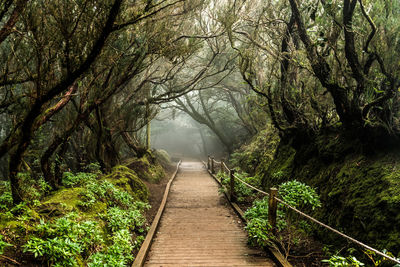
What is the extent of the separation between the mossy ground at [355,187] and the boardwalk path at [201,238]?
1.54 m

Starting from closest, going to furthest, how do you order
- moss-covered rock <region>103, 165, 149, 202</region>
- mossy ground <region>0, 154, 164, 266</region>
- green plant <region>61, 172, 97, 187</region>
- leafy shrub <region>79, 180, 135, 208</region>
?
mossy ground <region>0, 154, 164, 266</region>
leafy shrub <region>79, 180, 135, 208</region>
green plant <region>61, 172, 97, 187</region>
moss-covered rock <region>103, 165, 149, 202</region>

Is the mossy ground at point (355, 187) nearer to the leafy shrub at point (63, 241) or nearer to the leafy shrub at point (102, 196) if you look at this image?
the leafy shrub at point (63, 241)

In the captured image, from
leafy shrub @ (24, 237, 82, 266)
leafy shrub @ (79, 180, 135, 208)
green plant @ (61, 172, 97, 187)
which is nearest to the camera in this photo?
leafy shrub @ (24, 237, 82, 266)

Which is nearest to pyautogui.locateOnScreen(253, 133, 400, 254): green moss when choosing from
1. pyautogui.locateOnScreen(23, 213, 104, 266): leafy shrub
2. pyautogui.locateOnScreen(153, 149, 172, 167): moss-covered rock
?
pyautogui.locateOnScreen(23, 213, 104, 266): leafy shrub

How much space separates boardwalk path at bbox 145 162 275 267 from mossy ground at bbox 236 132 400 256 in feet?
5.05

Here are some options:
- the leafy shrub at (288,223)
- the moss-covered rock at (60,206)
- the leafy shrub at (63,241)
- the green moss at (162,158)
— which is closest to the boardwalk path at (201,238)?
the leafy shrub at (288,223)

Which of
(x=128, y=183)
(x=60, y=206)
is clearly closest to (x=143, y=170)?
(x=128, y=183)

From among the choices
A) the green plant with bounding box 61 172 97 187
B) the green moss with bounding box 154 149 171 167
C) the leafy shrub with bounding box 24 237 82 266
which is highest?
the green plant with bounding box 61 172 97 187

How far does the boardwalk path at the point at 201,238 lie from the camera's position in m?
4.45

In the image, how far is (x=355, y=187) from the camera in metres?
4.59

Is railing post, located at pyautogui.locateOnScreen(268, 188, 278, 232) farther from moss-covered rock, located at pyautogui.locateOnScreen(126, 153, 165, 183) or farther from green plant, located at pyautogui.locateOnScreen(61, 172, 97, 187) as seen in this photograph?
moss-covered rock, located at pyautogui.locateOnScreen(126, 153, 165, 183)

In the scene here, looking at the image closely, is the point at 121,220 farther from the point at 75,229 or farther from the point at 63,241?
the point at 63,241

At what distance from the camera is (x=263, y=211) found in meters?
5.32

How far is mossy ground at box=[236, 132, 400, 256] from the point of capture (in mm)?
3672
